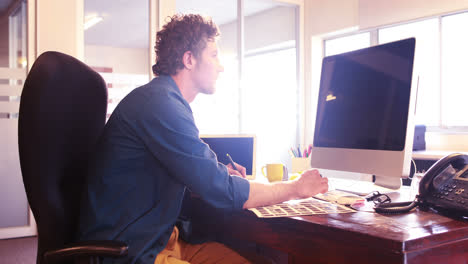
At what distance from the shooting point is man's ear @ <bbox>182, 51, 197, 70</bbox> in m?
1.45

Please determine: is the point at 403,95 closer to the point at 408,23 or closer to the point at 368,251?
the point at 368,251

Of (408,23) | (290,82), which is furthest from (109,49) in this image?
(408,23)

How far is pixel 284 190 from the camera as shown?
3.82ft

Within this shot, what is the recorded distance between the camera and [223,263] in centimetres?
128

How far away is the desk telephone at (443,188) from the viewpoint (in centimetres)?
96

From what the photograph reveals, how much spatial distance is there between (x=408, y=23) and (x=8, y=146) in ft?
12.7

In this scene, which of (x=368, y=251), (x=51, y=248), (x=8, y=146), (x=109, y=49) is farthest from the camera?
(x=109, y=49)

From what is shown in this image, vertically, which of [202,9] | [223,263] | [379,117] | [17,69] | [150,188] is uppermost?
[202,9]

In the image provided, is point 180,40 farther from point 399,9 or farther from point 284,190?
point 399,9

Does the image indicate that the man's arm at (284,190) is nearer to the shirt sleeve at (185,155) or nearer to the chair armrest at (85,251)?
the shirt sleeve at (185,155)

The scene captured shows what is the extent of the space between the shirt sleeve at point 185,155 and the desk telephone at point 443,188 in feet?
1.31

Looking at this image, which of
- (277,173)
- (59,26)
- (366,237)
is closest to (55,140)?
(366,237)

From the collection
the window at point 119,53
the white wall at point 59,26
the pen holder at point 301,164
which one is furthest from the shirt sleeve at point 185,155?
the white wall at point 59,26

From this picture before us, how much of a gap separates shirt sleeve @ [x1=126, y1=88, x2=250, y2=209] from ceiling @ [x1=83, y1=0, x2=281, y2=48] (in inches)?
119
